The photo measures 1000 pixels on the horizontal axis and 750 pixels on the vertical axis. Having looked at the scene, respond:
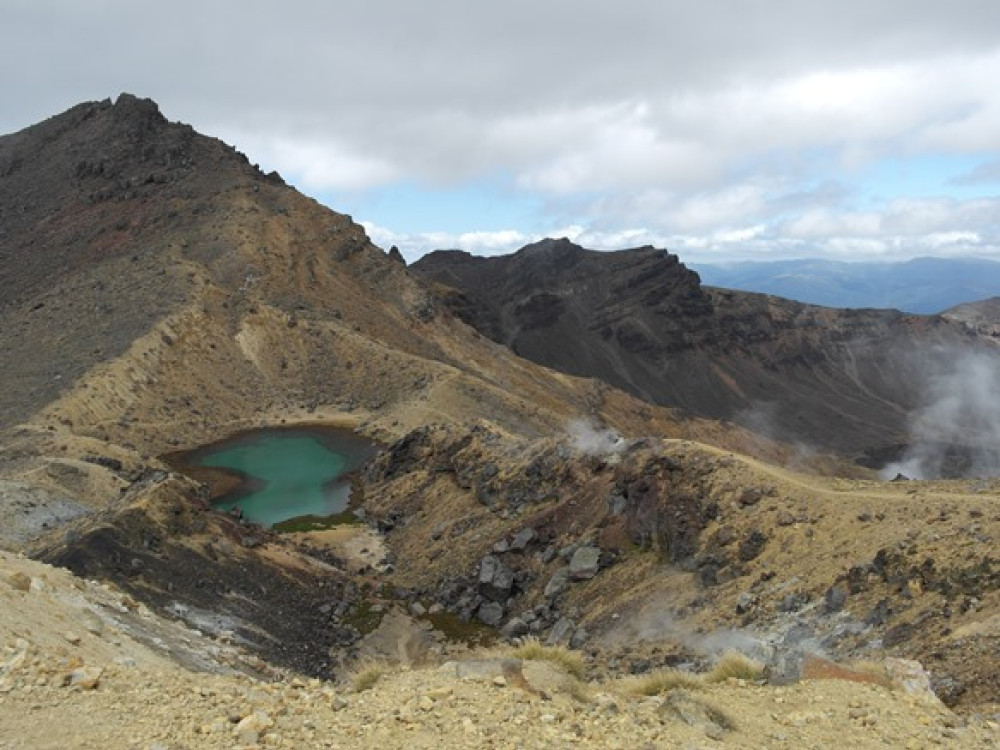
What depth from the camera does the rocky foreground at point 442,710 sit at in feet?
34.5

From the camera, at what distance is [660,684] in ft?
46.2

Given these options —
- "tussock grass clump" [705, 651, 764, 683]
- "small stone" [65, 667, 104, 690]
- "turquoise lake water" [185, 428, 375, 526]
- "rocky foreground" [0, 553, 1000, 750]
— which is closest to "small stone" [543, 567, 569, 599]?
"tussock grass clump" [705, 651, 764, 683]

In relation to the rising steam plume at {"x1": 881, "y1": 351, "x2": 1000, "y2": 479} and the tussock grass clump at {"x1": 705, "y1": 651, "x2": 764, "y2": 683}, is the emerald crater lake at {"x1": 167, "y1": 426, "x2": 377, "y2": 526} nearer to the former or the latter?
the tussock grass clump at {"x1": 705, "y1": 651, "x2": 764, "y2": 683}

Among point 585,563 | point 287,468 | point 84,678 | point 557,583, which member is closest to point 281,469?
point 287,468

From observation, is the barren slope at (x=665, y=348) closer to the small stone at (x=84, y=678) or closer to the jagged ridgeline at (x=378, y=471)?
the jagged ridgeline at (x=378, y=471)

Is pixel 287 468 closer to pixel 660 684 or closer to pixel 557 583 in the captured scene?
pixel 557 583

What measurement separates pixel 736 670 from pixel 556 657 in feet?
11.6

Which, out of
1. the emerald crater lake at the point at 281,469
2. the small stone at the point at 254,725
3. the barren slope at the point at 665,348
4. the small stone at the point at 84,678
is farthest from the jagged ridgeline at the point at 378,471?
the small stone at the point at 84,678

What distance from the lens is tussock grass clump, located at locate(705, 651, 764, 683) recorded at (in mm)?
14773

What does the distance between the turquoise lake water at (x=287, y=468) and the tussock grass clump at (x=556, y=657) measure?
4599cm

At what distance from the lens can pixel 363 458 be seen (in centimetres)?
7406

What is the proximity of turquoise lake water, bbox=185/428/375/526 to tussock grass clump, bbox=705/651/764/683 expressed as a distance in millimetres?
46932

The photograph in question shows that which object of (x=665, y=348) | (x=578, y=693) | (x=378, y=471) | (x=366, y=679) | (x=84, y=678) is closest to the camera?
(x=84, y=678)

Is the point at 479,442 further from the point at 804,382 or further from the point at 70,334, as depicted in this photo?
the point at 804,382
